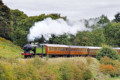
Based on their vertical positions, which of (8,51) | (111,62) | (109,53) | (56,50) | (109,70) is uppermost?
(56,50)

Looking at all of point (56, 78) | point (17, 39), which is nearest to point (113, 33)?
point (17, 39)

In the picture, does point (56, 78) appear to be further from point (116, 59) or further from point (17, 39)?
point (17, 39)

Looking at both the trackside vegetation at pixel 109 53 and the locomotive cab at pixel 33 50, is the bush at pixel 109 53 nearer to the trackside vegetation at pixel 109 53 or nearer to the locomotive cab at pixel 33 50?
the trackside vegetation at pixel 109 53

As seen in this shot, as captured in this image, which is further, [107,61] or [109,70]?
[107,61]

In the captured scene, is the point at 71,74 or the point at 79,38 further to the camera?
the point at 79,38

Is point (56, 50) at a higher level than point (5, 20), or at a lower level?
lower

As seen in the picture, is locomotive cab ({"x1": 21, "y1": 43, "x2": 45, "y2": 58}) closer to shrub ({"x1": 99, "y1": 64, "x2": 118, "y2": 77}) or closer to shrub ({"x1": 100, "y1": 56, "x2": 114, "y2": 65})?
shrub ({"x1": 99, "y1": 64, "x2": 118, "y2": 77})

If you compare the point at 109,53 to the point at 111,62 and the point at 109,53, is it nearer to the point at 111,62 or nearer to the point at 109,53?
the point at 109,53

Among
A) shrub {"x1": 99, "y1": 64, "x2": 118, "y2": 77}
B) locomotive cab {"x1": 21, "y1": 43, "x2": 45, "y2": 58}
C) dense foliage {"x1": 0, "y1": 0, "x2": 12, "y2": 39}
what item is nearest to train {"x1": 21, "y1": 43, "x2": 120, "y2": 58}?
locomotive cab {"x1": 21, "y1": 43, "x2": 45, "y2": 58}

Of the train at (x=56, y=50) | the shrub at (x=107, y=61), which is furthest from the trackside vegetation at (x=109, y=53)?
the train at (x=56, y=50)

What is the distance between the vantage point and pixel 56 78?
19.6 metres

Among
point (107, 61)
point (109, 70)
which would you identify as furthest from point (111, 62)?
point (109, 70)

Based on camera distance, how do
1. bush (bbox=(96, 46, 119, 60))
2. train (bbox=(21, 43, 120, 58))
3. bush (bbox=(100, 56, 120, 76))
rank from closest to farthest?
train (bbox=(21, 43, 120, 58)) → bush (bbox=(100, 56, 120, 76)) → bush (bbox=(96, 46, 119, 60))

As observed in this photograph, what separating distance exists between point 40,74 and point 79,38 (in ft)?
133
